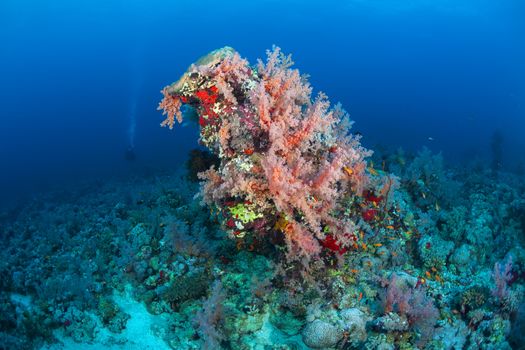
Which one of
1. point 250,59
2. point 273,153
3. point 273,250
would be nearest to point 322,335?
point 273,250

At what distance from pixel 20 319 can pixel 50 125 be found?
74.0 meters

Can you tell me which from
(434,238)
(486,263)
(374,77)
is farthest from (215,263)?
(374,77)

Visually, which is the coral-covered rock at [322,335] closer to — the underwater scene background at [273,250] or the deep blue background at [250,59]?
the underwater scene background at [273,250]

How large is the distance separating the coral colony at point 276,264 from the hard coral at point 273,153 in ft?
0.07

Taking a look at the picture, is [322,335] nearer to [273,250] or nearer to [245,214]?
[273,250]

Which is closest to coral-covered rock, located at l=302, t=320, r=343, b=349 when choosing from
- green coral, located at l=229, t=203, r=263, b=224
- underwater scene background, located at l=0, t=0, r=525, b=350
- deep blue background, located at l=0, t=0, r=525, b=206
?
underwater scene background, located at l=0, t=0, r=525, b=350

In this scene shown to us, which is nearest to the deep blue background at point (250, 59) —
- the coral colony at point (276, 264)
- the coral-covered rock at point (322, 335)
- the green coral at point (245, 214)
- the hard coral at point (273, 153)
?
the coral colony at point (276, 264)

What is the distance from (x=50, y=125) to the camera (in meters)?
66.9

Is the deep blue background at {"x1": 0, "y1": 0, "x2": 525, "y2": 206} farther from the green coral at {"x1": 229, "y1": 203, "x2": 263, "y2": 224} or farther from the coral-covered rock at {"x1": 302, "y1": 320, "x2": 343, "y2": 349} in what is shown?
the coral-covered rock at {"x1": 302, "y1": 320, "x2": 343, "y2": 349}

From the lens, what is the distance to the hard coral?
175 inches

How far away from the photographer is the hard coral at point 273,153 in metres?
4.44

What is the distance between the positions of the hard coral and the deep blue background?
4370 centimetres

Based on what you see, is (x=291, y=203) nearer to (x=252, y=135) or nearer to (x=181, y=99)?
(x=252, y=135)

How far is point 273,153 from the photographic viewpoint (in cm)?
432
